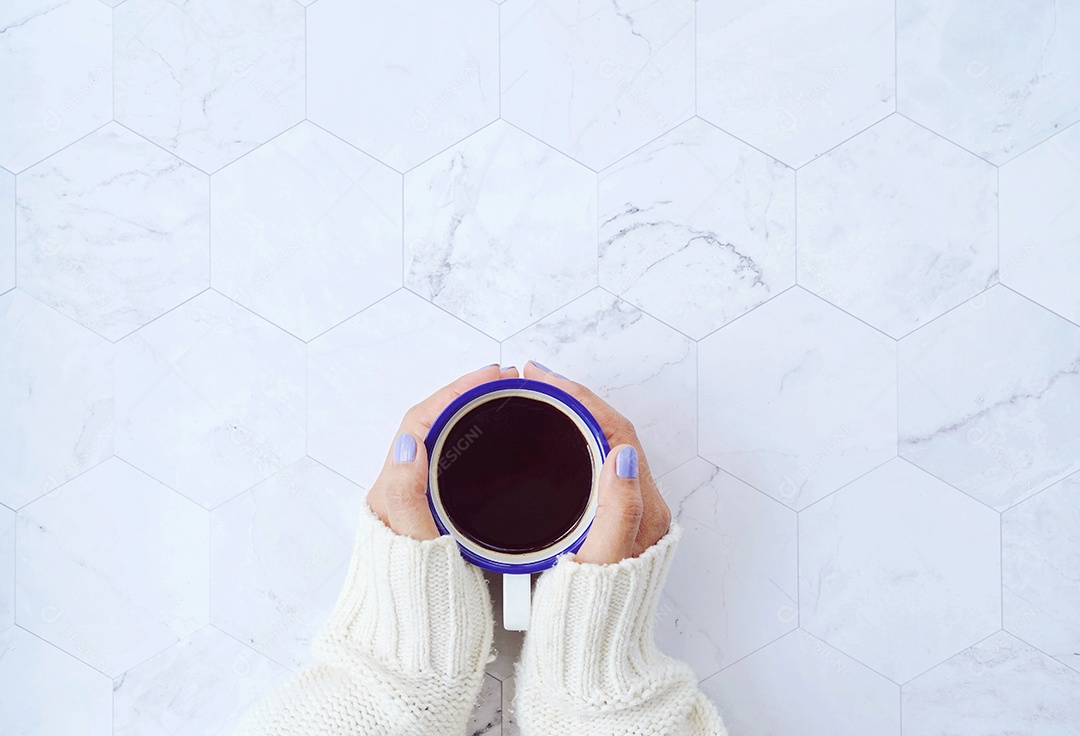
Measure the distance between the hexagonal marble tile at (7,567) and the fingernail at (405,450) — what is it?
1.63 feet

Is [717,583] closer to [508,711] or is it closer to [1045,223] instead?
[508,711]

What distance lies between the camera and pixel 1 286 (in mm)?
937

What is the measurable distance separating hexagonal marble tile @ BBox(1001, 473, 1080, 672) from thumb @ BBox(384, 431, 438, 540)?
65cm

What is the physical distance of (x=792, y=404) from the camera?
93 cm

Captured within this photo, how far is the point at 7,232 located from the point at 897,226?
1001 mm

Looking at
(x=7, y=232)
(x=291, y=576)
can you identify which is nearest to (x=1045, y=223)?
(x=291, y=576)

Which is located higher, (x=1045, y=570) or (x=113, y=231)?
(x=113, y=231)

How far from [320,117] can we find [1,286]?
408 mm

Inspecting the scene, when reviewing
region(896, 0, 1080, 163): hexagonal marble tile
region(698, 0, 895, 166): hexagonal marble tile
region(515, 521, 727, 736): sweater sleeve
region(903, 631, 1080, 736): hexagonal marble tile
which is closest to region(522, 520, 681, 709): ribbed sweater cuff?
region(515, 521, 727, 736): sweater sleeve

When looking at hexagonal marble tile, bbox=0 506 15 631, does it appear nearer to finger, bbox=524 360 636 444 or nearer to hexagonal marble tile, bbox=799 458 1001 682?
finger, bbox=524 360 636 444

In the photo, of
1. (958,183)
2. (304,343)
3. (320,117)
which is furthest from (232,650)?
(958,183)

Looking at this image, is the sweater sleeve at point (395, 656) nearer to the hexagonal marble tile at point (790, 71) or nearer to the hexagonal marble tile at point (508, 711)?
the hexagonal marble tile at point (508, 711)

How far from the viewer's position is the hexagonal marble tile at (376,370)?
92 cm

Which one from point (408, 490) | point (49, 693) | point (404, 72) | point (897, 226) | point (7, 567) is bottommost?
point (49, 693)
